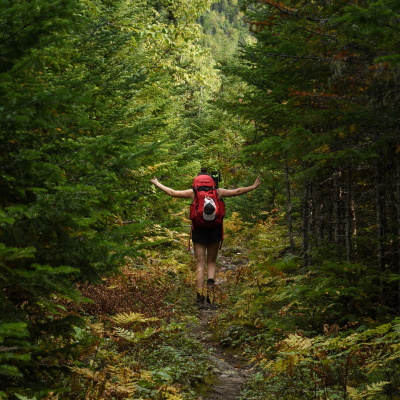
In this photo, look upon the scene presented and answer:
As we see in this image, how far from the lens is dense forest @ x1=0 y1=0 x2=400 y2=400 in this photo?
2773mm

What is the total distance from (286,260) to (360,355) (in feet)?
16.8

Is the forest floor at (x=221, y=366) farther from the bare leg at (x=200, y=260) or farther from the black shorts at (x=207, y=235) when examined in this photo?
the black shorts at (x=207, y=235)

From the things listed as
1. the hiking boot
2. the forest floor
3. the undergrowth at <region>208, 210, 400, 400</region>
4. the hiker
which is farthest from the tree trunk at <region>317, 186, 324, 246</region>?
the forest floor

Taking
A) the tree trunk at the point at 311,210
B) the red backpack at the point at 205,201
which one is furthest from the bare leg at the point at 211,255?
the tree trunk at the point at 311,210

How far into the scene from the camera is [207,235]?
7574 millimetres

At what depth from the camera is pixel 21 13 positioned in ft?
8.89

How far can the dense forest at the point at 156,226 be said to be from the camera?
277 centimetres

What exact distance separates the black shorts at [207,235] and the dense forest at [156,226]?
1.22m

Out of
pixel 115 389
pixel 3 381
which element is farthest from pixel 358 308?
pixel 3 381

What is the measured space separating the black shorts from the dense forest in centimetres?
122

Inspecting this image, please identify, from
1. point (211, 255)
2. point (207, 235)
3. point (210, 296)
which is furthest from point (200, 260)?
point (210, 296)

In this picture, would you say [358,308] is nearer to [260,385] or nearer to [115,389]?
[260,385]

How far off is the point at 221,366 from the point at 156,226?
502 centimetres

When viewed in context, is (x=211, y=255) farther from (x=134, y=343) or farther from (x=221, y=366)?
(x=134, y=343)
